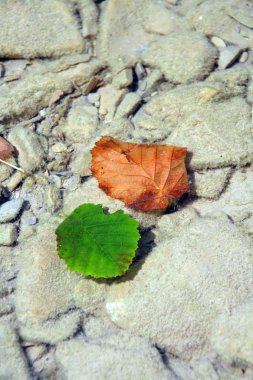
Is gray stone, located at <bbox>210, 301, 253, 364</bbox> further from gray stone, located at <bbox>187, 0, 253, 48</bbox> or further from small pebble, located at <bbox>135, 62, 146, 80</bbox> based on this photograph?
gray stone, located at <bbox>187, 0, 253, 48</bbox>

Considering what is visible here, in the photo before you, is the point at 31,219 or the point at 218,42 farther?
the point at 218,42

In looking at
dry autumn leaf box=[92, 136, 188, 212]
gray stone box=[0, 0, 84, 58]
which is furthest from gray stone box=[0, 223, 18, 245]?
gray stone box=[0, 0, 84, 58]

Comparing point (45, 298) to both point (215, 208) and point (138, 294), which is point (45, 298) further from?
point (215, 208)

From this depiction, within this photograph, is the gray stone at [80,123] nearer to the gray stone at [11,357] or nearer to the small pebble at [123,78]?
the small pebble at [123,78]

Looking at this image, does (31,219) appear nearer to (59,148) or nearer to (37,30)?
(59,148)

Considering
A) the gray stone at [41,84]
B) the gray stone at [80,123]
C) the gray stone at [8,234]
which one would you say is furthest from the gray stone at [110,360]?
the gray stone at [41,84]

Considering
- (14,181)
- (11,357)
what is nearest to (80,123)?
(14,181)
